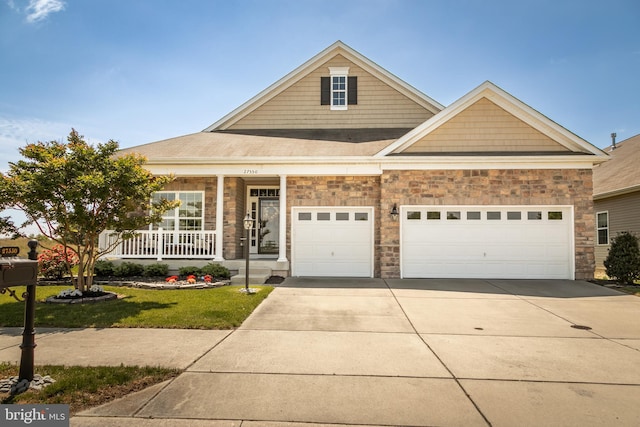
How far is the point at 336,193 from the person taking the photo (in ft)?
40.3

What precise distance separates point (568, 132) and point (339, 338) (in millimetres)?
10217

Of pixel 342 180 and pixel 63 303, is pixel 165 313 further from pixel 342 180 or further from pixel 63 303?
pixel 342 180

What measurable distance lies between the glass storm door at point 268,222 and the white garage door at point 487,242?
497cm

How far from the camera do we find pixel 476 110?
11977mm

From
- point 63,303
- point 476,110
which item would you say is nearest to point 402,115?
point 476,110

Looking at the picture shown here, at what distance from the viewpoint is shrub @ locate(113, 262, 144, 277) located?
1143cm

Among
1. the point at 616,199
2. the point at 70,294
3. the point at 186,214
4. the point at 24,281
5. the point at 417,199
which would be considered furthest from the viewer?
the point at 616,199

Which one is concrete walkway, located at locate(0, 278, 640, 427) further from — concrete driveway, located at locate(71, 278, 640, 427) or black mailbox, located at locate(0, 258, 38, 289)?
black mailbox, located at locate(0, 258, 38, 289)

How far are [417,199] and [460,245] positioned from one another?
6.34 ft

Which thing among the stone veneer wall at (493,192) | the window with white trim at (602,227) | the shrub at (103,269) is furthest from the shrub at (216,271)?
the window with white trim at (602,227)

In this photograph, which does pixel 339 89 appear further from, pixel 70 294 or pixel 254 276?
pixel 70 294

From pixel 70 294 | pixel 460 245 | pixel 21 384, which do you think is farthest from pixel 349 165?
pixel 21 384

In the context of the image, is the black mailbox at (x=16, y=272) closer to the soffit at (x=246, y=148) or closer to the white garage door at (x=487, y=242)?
the soffit at (x=246, y=148)

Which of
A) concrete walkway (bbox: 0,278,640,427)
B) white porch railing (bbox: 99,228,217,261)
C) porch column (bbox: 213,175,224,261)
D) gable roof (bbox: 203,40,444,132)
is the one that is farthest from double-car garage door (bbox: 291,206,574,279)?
gable roof (bbox: 203,40,444,132)
